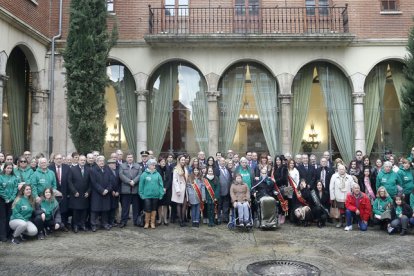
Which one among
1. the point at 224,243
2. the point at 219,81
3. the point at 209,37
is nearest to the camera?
the point at 224,243

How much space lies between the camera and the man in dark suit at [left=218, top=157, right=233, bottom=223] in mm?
11094

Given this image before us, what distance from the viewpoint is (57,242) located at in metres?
8.91

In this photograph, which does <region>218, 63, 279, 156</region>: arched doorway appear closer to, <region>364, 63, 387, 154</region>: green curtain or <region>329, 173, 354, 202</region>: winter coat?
<region>364, 63, 387, 154</region>: green curtain

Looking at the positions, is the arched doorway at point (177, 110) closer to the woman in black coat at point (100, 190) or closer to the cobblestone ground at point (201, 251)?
the woman in black coat at point (100, 190)

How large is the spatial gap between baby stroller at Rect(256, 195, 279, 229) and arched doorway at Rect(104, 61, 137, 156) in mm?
7363

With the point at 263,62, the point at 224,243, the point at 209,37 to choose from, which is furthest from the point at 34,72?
the point at 224,243

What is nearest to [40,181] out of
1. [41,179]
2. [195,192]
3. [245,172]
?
[41,179]

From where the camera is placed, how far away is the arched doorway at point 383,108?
1644 centimetres

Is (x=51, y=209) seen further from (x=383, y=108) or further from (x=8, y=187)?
(x=383, y=108)

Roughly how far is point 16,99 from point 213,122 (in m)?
7.67

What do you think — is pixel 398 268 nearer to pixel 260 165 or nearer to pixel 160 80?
pixel 260 165

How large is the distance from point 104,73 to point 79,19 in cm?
186

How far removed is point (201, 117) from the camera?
1652 centimetres

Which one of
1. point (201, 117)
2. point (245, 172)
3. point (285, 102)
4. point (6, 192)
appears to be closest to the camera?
point (6, 192)
